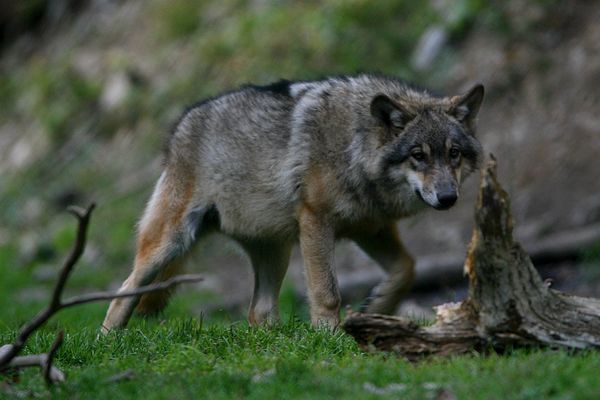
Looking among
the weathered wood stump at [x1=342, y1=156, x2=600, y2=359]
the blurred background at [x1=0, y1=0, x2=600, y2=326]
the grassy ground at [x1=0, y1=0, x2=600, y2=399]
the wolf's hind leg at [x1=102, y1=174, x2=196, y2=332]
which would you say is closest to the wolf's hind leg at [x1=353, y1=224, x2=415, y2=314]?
the grassy ground at [x1=0, y1=0, x2=600, y2=399]

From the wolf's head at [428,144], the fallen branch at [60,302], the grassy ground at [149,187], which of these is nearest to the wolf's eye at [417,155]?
the wolf's head at [428,144]

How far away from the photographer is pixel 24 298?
52.9ft

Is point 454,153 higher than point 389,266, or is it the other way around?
point 454,153

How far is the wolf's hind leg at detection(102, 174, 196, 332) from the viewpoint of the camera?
900cm

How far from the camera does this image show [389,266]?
910 centimetres

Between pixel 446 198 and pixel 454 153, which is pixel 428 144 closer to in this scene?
pixel 454 153

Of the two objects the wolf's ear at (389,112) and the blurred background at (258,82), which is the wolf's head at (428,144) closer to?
the wolf's ear at (389,112)

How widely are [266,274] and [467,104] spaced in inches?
104

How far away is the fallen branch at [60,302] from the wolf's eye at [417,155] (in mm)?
3151

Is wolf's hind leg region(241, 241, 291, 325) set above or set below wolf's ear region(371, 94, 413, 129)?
below

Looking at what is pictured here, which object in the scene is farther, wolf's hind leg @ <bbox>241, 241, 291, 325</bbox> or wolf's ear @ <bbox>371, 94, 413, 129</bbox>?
wolf's hind leg @ <bbox>241, 241, 291, 325</bbox>

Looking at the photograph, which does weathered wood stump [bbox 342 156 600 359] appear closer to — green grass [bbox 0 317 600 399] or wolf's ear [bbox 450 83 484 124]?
green grass [bbox 0 317 600 399]

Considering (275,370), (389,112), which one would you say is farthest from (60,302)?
→ (389,112)

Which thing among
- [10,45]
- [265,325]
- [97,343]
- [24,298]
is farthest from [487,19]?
[10,45]
